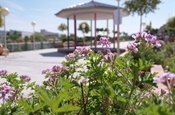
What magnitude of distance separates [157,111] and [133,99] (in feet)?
2.38

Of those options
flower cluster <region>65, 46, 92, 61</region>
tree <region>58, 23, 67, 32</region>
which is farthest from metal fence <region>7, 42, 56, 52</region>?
tree <region>58, 23, 67, 32</region>

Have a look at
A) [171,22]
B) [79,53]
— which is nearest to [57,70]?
[79,53]

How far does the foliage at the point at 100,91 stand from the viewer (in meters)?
1.01

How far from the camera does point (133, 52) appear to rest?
204cm

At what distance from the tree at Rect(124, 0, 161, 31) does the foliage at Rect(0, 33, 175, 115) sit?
23.7 m

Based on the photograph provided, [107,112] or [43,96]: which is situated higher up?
[43,96]

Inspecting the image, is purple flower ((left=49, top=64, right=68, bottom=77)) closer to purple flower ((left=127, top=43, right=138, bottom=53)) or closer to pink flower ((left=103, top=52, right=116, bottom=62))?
pink flower ((left=103, top=52, right=116, bottom=62))

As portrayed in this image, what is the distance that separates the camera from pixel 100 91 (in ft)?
4.45

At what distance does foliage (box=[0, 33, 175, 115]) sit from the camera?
101 centimetres

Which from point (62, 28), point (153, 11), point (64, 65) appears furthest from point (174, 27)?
point (64, 65)

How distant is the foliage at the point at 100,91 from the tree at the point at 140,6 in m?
23.7

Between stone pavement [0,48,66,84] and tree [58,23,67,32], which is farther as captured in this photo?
tree [58,23,67,32]

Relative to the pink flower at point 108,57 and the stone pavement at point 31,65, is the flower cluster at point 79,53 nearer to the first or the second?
the pink flower at point 108,57

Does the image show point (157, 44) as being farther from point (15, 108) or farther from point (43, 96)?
point (43, 96)
